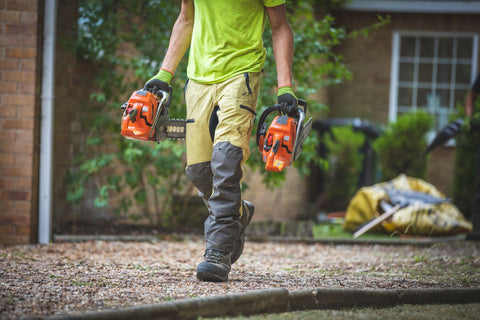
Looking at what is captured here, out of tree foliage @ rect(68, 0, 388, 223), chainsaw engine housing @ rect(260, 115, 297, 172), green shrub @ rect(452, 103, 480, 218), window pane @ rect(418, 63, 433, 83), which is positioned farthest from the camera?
window pane @ rect(418, 63, 433, 83)

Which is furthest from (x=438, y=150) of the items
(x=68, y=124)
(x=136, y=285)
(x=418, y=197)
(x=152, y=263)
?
(x=136, y=285)

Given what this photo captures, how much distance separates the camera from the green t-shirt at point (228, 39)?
3668 millimetres

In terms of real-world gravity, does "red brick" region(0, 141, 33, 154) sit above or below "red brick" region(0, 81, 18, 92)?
below

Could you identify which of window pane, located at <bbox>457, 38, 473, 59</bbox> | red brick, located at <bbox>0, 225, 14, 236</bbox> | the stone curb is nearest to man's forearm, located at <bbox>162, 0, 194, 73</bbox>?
the stone curb

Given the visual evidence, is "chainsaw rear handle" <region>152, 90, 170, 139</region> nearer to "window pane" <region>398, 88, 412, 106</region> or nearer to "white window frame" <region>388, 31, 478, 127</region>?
"white window frame" <region>388, 31, 478, 127</region>

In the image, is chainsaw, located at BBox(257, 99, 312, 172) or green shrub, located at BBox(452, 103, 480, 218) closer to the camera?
chainsaw, located at BBox(257, 99, 312, 172)

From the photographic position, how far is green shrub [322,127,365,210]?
34.1 ft

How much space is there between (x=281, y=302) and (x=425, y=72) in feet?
33.3

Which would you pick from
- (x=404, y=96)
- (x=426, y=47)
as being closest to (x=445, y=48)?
(x=426, y=47)

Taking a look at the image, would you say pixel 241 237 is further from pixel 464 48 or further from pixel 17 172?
pixel 464 48

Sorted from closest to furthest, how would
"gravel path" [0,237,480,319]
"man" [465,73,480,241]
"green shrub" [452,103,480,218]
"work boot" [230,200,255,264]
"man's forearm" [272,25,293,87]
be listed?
"gravel path" [0,237,480,319], "man's forearm" [272,25,293,87], "work boot" [230,200,255,264], "man" [465,73,480,241], "green shrub" [452,103,480,218]

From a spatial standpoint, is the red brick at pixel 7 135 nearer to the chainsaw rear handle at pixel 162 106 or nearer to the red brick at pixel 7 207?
the red brick at pixel 7 207

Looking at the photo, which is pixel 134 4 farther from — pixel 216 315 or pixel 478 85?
pixel 216 315

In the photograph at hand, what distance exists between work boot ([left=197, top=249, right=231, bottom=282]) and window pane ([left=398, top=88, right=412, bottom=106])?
9.55m
